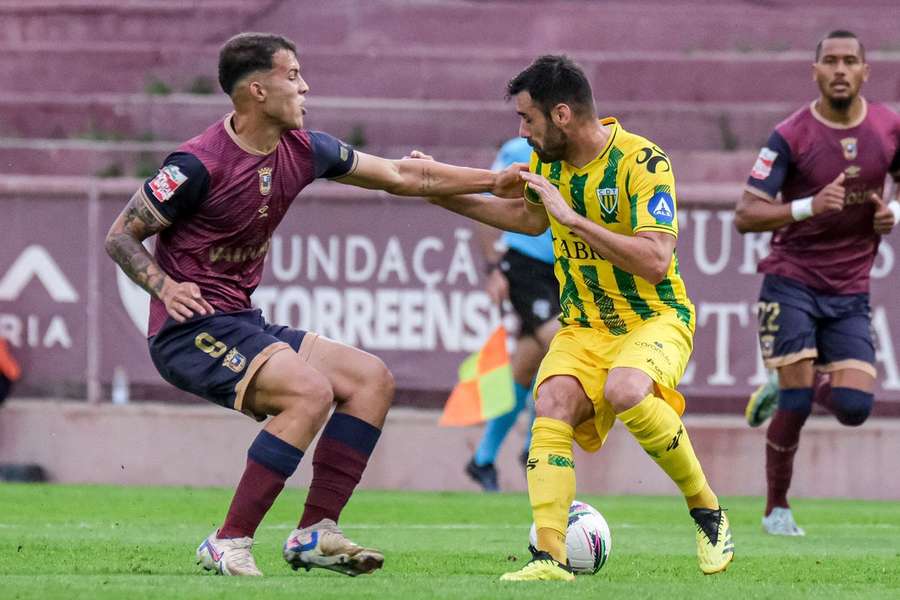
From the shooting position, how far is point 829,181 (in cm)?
896

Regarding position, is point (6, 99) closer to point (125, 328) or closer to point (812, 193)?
point (125, 328)

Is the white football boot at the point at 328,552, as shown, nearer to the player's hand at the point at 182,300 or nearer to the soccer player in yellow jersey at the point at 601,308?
the soccer player in yellow jersey at the point at 601,308

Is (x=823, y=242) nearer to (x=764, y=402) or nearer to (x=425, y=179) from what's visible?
(x=764, y=402)

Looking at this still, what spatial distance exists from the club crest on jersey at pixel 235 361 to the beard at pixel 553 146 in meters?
1.31

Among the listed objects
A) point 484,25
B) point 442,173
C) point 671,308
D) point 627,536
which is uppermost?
point 484,25

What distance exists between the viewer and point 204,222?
263 inches

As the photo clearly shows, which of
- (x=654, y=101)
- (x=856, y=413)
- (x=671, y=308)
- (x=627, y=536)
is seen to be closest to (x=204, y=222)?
(x=671, y=308)

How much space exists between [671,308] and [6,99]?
36.8ft

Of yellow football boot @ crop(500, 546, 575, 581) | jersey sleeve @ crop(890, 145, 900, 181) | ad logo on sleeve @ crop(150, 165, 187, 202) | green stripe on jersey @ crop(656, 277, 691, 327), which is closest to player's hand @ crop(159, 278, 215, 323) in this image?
ad logo on sleeve @ crop(150, 165, 187, 202)

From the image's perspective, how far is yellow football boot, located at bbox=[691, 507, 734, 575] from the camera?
6.74 metres

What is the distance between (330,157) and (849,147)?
→ 310 cm

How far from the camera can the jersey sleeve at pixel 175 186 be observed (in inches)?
257

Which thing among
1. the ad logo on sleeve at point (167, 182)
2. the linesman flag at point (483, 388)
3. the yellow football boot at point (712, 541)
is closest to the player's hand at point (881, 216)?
the yellow football boot at point (712, 541)

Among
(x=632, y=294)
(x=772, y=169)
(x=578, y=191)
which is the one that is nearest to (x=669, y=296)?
(x=632, y=294)
